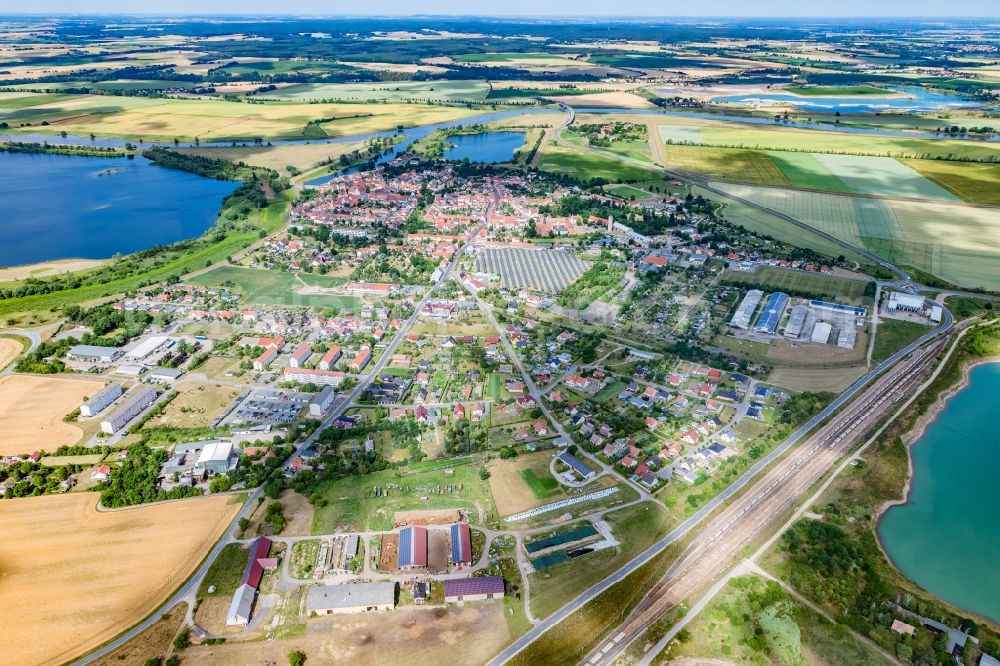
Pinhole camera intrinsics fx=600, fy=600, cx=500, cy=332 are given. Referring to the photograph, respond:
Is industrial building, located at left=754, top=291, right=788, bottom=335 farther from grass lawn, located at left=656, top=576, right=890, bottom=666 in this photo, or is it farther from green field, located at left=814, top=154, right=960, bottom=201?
green field, located at left=814, top=154, right=960, bottom=201

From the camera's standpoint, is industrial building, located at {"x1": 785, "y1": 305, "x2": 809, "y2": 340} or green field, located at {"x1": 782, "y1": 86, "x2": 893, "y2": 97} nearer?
industrial building, located at {"x1": 785, "y1": 305, "x2": 809, "y2": 340}

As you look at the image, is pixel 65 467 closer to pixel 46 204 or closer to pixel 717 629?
pixel 717 629

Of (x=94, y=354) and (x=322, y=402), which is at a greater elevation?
(x=94, y=354)

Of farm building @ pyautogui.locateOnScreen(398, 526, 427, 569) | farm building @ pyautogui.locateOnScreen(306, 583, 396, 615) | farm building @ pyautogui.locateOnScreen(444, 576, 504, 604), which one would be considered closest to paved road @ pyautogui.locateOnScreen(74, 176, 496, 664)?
farm building @ pyautogui.locateOnScreen(306, 583, 396, 615)

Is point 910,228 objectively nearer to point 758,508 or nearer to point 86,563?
point 758,508

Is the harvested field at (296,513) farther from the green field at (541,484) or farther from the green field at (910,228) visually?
the green field at (910,228)

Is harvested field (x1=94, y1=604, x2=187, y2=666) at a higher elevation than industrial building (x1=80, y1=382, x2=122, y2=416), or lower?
lower

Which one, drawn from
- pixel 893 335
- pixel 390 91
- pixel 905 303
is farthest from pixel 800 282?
pixel 390 91
